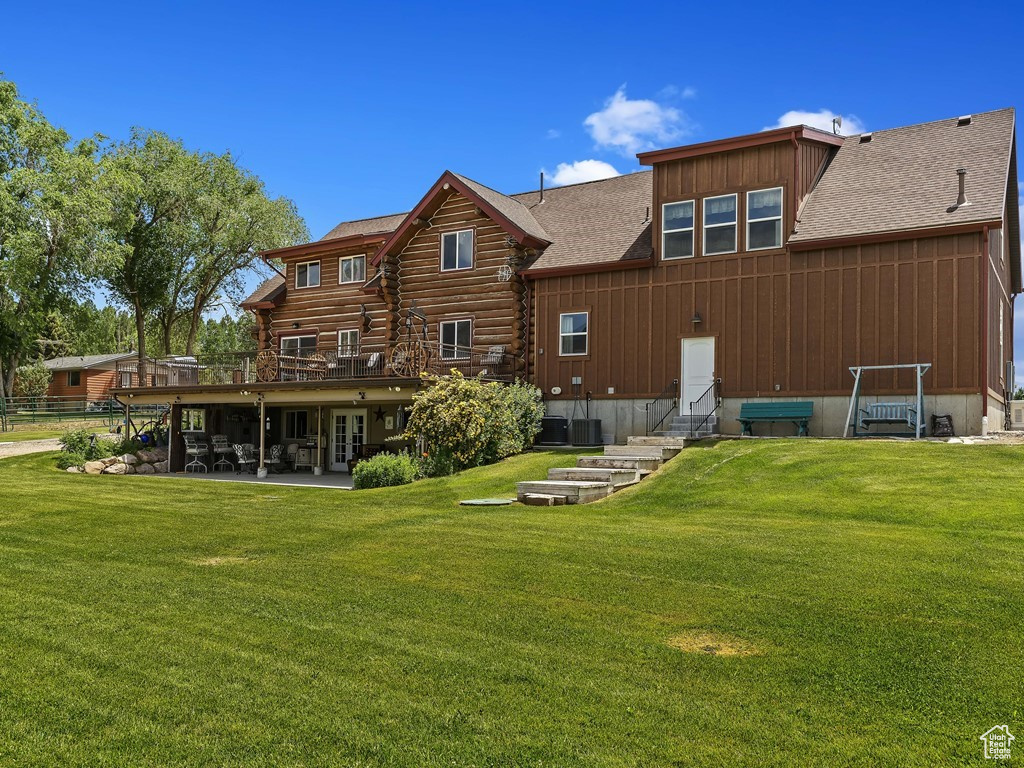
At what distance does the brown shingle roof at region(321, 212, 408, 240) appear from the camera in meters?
28.7

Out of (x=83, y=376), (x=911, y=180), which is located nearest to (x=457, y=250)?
(x=911, y=180)

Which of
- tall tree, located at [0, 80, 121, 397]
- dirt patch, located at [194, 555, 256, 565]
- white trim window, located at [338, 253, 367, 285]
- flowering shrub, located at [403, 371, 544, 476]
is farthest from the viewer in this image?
tall tree, located at [0, 80, 121, 397]

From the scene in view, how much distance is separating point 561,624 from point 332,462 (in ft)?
66.9

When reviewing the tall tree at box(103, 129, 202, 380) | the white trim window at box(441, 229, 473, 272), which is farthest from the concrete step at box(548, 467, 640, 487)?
the tall tree at box(103, 129, 202, 380)

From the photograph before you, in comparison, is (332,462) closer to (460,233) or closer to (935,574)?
(460,233)

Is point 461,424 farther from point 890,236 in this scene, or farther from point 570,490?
point 890,236

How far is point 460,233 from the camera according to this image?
2438 cm

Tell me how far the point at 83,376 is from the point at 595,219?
43.2 m

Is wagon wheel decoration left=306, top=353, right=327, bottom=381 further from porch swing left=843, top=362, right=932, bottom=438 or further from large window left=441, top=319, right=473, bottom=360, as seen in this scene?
porch swing left=843, top=362, right=932, bottom=438

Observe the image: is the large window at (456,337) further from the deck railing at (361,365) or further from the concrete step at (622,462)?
the concrete step at (622,462)

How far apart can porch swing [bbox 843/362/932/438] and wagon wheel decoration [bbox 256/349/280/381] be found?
15077 millimetres

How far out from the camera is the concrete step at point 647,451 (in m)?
16.3

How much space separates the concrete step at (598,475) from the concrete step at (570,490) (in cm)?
37

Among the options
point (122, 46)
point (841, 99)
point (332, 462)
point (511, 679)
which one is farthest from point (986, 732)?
point (122, 46)
